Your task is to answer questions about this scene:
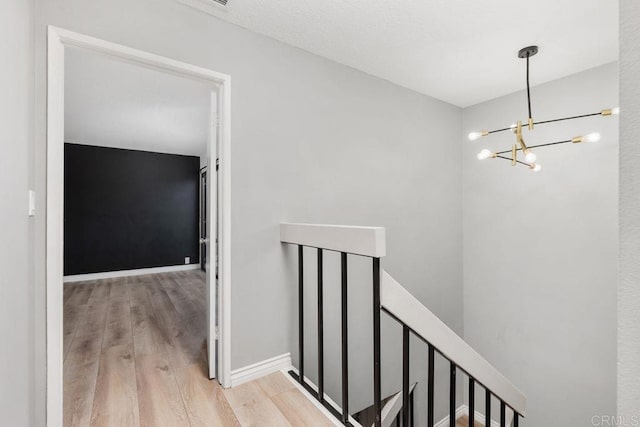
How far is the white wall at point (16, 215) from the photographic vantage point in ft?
3.08

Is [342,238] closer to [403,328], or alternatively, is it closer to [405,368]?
[403,328]

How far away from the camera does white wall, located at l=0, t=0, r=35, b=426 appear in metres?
0.94

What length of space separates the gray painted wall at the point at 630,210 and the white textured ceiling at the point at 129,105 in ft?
7.56

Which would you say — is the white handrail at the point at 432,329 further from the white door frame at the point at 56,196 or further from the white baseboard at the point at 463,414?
the white baseboard at the point at 463,414

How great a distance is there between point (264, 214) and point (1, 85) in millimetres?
1292

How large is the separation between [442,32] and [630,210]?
201cm

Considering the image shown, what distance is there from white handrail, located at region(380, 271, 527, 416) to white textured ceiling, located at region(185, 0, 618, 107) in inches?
64.4

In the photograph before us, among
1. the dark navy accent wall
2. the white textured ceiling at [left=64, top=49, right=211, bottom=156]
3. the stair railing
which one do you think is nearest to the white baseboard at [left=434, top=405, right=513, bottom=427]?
the stair railing

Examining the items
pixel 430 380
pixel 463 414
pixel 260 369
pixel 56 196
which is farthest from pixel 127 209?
pixel 463 414

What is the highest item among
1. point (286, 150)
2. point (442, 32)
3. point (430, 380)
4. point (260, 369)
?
point (442, 32)

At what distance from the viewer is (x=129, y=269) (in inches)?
219

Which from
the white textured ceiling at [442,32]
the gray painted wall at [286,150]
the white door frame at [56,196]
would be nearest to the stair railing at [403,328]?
the gray painted wall at [286,150]

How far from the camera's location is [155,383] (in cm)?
182

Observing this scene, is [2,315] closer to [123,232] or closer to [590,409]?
[590,409]
